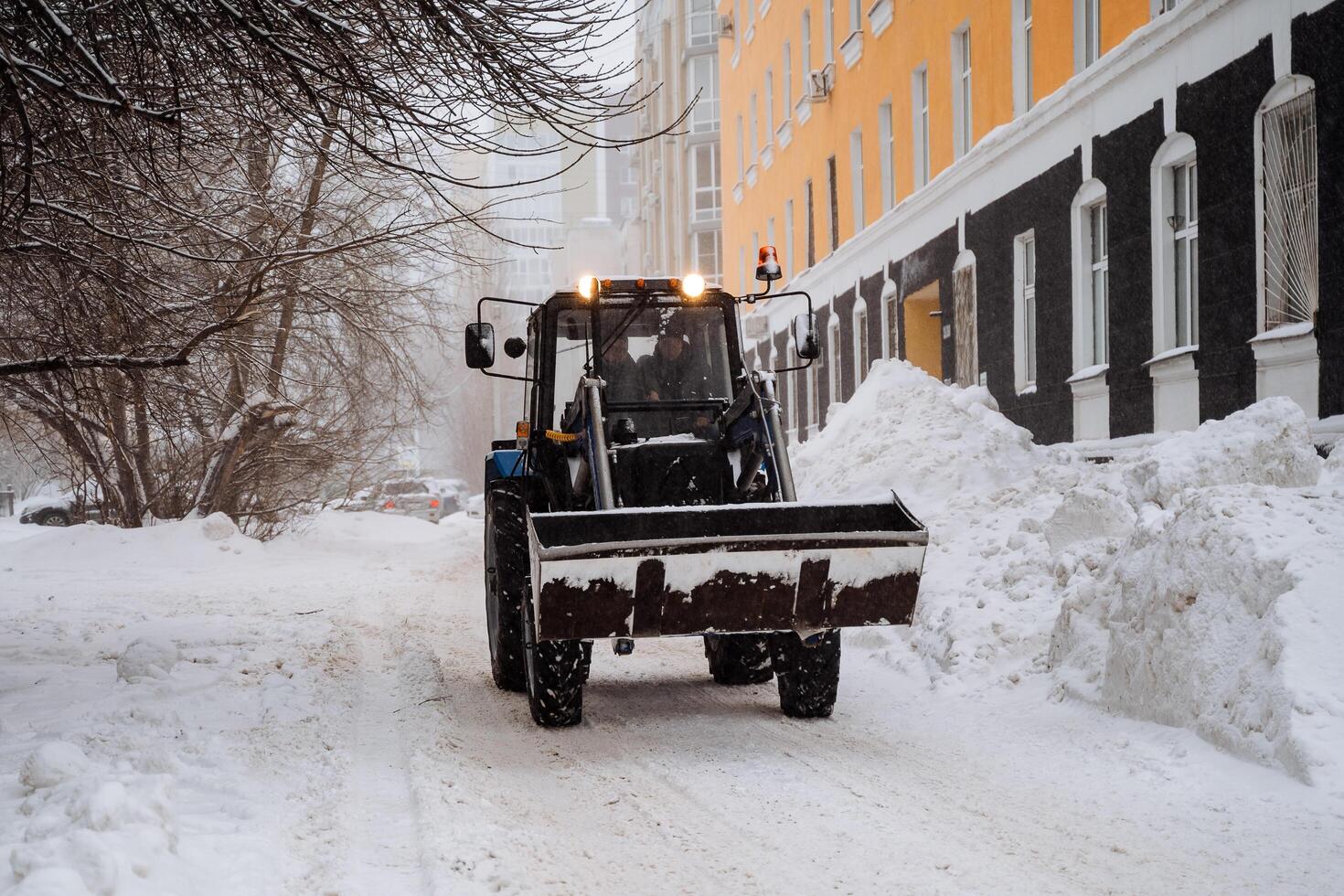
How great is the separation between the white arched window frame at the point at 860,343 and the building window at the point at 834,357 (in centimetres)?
102

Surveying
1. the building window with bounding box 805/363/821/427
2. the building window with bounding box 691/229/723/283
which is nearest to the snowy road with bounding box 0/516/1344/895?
the building window with bounding box 805/363/821/427

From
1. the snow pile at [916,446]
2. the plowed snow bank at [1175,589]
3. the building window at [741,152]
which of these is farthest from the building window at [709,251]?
the plowed snow bank at [1175,589]

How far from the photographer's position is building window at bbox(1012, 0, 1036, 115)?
15.1 metres

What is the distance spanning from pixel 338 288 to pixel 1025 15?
9066mm

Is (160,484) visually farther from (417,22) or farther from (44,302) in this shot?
(417,22)

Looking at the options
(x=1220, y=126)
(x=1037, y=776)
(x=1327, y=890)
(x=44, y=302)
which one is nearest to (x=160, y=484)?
(x=44, y=302)

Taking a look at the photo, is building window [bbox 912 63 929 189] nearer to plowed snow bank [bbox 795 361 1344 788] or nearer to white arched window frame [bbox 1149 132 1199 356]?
white arched window frame [bbox 1149 132 1199 356]

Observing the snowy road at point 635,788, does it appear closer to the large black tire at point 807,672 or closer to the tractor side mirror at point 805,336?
the large black tire at point 807,672

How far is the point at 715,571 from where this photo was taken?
5836mm

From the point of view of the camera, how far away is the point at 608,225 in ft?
327

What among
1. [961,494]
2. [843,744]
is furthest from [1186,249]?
[843,744]

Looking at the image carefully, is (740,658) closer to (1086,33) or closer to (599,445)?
(599,445)

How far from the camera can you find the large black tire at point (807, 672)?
6.61 m

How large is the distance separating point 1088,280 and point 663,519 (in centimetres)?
917
